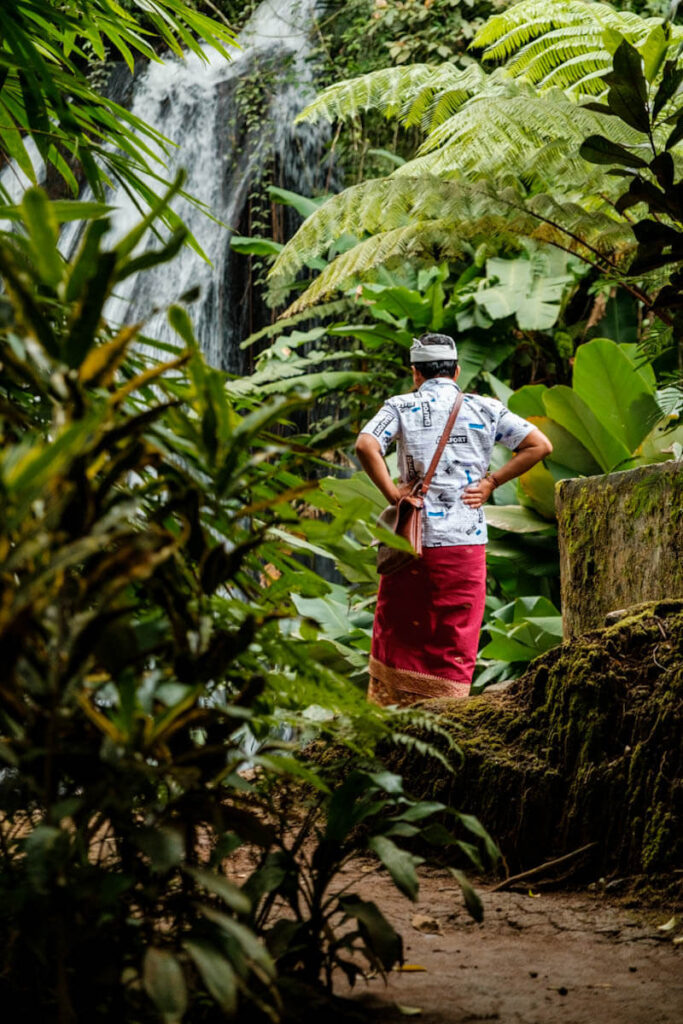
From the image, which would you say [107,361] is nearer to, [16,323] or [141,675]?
[16,323]

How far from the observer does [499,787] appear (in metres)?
2.53

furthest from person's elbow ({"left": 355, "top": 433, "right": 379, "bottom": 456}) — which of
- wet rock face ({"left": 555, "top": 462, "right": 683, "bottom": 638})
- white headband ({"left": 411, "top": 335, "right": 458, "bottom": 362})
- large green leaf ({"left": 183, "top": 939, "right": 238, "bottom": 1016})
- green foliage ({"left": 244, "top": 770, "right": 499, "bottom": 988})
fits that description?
large green leaf ({"left": 183, "top": 939, "right": 238, "bottom": 1016})

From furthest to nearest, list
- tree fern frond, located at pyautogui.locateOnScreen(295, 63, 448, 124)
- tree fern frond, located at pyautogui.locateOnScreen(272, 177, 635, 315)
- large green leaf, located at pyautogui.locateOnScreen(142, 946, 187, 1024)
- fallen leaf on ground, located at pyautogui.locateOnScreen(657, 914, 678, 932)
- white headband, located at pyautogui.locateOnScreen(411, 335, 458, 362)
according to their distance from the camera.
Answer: tree fern frond, located at pyautogui.locateOnScreen(295, 63, 448, 124)
tree fern frond, located at pyautogui.locateOnScreen(272, 177, 635, 315)
white headband, located at pyautogui.locateOnScreen(411, 335, 458, 362)
fallen leaf on ground, located at pyautogui.locateOnScreen(657, 914, 678, 932)
large green leaf, located at pyautogui.locateOnScreen(142, 946, 187, 1024)

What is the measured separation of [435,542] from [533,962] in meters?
1.92

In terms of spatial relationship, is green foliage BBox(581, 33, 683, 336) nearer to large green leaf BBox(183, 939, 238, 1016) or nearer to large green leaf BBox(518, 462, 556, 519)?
large green leaf BBox(183, 939, 238, 1016)

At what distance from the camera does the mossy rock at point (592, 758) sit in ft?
7.54

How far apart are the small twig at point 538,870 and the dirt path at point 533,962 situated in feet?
0.10

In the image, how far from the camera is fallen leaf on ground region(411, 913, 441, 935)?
2.06m

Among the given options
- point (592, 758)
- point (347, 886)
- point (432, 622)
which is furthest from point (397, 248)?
point (347, 886)

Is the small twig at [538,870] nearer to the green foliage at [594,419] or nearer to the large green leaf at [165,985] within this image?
the large green leaf at [165,985]

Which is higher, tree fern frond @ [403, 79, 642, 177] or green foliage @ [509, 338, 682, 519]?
tree fern frond @ [403, 79, 642, 177]

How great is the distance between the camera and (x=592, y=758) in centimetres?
244

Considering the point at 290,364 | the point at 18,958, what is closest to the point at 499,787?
the point at 18,958

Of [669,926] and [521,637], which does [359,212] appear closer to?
[521,637]
